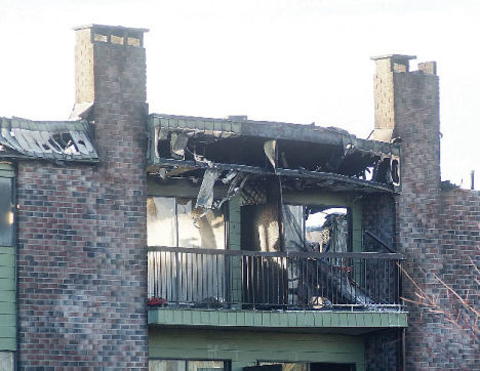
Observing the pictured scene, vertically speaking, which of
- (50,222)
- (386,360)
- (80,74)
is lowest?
(386,360)

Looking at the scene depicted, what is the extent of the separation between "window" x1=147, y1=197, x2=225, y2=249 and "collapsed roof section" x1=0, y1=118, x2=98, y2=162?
7.97 feet

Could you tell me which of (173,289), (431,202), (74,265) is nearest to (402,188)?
(431,202)

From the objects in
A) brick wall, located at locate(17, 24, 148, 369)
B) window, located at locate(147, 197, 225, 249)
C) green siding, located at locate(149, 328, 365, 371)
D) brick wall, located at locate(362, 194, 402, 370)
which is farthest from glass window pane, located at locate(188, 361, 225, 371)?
brick wall, located at locate(362, 194, 402, 370)

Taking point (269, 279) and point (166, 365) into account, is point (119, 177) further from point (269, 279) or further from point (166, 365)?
point (269, 279)

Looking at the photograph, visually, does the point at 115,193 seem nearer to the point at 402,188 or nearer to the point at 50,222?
the point at 50,222

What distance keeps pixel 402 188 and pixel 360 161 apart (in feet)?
3.61

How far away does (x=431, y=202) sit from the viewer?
33.6m

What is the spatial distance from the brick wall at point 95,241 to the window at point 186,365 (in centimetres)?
87

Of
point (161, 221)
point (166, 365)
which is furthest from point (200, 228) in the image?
point (166, 365)

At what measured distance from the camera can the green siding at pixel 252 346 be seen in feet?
102

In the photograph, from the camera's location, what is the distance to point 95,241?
29.9 metres

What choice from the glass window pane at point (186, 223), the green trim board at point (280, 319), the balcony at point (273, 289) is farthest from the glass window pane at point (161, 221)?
the green trim board at point (280, 319)

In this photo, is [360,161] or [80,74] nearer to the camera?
[80,74]

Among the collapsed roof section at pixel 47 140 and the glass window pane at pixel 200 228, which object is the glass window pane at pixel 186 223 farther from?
the collapsed roof section at pixel 47 140
